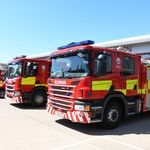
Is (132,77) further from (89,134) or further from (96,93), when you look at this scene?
(89,134)

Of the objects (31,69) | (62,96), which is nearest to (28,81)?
(31,69)

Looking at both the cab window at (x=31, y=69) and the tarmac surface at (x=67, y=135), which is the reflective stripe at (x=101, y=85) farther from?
the cab window at (x=31, y=69)

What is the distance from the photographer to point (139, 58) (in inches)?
320

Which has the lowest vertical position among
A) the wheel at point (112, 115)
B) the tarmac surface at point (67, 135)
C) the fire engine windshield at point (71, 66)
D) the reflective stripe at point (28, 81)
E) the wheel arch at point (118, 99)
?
the tarmac surface at point (67, 135)

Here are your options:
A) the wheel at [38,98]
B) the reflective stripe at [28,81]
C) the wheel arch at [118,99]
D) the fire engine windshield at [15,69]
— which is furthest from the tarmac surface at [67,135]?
the fire engine windshield at [15,69]

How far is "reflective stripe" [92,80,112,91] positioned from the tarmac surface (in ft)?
4.18

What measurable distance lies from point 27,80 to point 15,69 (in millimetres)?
851

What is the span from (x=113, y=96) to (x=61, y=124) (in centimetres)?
196

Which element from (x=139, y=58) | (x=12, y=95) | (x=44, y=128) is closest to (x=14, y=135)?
(x=44, y=128)

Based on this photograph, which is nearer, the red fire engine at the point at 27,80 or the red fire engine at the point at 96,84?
the red fire engine at the point at 96,84

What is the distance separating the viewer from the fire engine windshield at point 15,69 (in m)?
11.5

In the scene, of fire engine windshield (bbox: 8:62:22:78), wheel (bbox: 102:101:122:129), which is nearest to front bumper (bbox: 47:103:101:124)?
wheel (bbox: 102:101:122:129)

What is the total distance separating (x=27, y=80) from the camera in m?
11.6

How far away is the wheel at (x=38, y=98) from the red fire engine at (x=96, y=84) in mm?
3963
